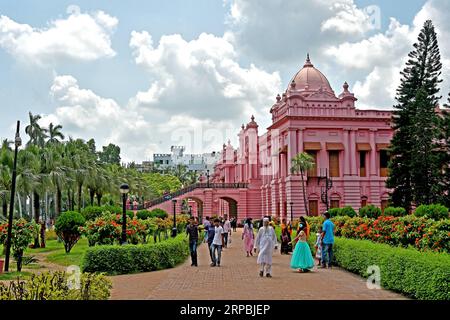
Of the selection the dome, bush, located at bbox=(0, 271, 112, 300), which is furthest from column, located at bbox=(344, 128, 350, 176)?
bush, located at bbox=(0, 271, 112, 300)

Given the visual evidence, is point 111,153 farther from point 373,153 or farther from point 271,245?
point 271,245

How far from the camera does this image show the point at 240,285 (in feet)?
41.0

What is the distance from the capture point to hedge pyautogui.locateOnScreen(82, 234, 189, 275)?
14.9m

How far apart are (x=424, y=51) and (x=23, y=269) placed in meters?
32.9

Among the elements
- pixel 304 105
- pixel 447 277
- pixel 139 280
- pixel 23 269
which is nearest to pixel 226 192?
pixel 304 105

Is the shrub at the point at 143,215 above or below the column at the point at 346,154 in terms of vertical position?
below

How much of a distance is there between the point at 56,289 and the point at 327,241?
415 inches

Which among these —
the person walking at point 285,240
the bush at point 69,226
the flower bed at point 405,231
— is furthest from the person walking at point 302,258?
the bush at point 69,226

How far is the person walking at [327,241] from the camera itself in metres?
16.2

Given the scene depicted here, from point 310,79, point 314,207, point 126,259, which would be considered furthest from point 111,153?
point 126,259

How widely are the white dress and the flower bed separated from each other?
420 cm

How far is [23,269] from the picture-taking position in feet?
57.6

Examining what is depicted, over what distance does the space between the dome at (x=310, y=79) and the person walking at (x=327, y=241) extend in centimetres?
3320

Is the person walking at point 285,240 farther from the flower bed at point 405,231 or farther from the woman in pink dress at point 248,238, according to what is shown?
the flower bed at point 405,231
